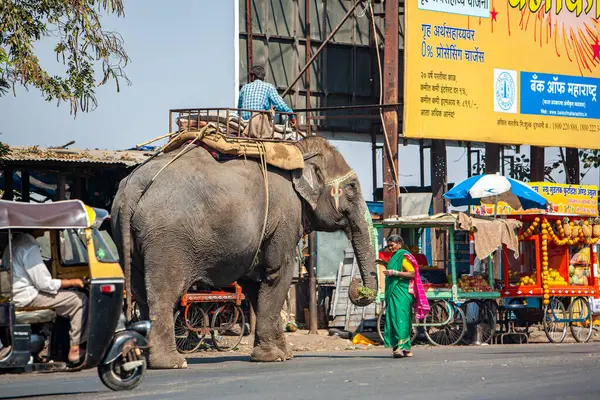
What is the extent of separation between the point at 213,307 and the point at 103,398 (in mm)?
7998

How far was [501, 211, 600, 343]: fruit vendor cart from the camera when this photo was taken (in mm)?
18734

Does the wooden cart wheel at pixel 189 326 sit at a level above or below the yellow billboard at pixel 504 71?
below

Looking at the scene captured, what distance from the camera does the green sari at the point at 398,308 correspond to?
1496 cm

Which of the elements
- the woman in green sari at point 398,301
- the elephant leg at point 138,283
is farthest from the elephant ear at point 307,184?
the elephant leg at point 138,283

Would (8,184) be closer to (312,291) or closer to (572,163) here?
(312,291)

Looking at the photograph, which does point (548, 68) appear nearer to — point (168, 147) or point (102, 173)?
point (102, 173)

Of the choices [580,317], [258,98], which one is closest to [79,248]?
[258,98]

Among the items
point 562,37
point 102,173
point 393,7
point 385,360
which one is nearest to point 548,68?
point 562,37

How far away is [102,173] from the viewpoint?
19.6 meters

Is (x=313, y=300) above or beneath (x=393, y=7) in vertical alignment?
beneath

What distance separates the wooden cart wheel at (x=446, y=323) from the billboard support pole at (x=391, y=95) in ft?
12.3

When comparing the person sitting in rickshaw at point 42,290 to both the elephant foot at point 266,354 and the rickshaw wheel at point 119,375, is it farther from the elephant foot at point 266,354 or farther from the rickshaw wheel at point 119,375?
the elephant foot at point 266,354

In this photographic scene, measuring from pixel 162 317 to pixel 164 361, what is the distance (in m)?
0.51

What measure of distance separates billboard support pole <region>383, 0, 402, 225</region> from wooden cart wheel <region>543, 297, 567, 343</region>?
3851 mm
